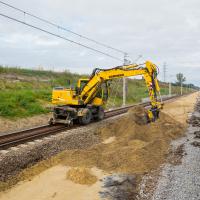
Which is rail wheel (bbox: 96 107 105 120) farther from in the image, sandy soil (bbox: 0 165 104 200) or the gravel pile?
sandy soil (bbox: 0 165 104 200)

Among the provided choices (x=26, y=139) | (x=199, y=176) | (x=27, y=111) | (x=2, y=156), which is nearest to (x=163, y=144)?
(x=199, y=176)

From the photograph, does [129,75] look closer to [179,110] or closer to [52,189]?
[52,189]

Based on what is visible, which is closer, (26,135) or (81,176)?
(81,176)

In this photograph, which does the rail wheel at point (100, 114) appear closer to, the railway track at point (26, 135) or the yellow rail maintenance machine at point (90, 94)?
the yellow rail maintenance machine at point (90, 94)

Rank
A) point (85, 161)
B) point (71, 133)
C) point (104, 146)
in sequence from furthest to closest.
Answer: point (71, 133)
point (104, 146)
point (85, 161)

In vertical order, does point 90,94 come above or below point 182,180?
above

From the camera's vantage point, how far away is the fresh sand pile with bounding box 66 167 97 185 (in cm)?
976

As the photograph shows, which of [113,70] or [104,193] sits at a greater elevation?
[113,70]

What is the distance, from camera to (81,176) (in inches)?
393

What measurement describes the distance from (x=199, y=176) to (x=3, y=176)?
6.42 m

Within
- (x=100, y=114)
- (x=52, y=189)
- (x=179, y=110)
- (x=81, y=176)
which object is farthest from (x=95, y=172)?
(x=179, y=110)

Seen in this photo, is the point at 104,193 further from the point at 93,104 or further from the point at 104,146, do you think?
the point at 93,104

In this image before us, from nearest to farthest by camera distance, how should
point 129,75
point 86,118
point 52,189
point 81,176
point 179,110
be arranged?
point 52,189
point 81,176
point 129,75
point 86,118
point 179,110

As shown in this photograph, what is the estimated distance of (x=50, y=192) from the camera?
8.96 meters
